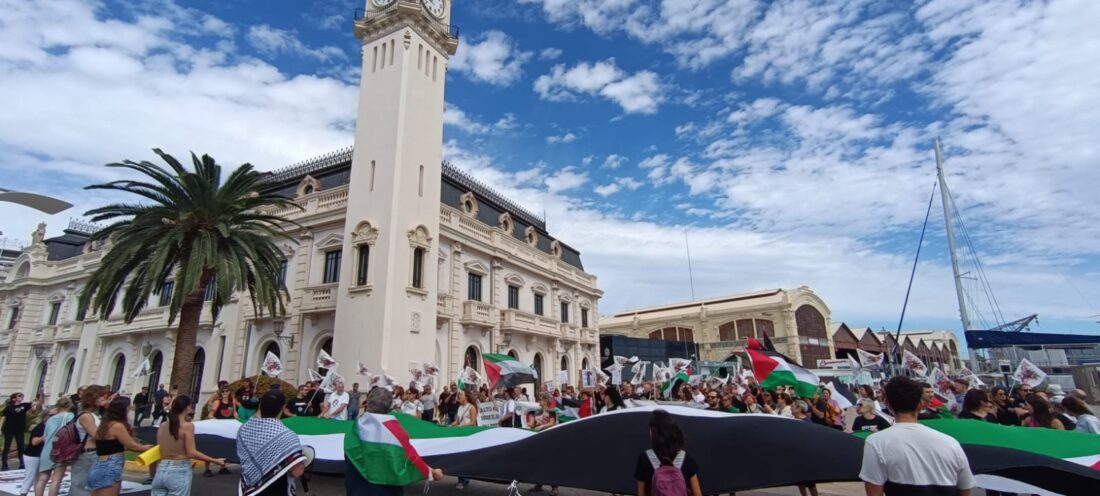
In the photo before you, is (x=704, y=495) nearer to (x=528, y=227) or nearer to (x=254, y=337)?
(x=254, y=337)

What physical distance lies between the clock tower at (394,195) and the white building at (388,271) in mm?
54

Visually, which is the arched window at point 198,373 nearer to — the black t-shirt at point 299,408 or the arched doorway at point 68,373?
the arched doorway at point 68,373

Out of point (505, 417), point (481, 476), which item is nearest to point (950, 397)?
point (505, 417)

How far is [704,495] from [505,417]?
302 inches

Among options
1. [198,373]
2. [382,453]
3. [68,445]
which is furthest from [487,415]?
[198,373]

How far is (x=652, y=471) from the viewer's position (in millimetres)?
4066

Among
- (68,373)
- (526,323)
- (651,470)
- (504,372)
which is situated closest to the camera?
(651,470)

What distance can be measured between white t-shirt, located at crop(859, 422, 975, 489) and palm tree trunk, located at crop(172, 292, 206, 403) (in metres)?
18.3

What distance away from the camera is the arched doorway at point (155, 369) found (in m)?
27.1

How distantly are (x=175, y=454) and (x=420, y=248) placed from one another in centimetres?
1685

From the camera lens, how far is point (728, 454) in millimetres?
5840

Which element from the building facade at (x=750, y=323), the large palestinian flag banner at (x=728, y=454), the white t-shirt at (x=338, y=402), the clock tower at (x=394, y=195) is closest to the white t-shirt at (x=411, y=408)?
the white t-shirt at (x=338, y=402)

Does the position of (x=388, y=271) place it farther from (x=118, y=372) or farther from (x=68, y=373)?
(x=68, y=373)

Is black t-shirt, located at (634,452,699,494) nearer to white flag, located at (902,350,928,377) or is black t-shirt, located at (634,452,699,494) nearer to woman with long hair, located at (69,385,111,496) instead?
woman with long hair, located at (69,385,111,496)
